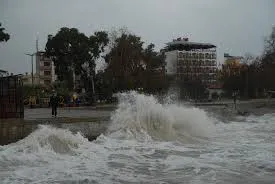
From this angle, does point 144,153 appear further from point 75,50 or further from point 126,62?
point 75,50

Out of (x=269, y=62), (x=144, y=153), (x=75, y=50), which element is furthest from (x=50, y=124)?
(x=269, y=62)

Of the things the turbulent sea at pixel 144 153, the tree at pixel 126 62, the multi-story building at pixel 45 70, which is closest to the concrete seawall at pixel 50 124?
the turbulent sea at pixel 144 153

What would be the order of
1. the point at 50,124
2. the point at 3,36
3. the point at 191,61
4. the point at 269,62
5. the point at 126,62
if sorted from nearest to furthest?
the point at 50,124, the point at 3,36, the point at 126,62, the point at 269,62, the point at 191,61

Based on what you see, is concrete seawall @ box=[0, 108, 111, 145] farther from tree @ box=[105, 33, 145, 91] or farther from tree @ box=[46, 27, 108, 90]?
tree @ box=[46, 27, 108, 90]

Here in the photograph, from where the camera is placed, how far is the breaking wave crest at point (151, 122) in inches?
890

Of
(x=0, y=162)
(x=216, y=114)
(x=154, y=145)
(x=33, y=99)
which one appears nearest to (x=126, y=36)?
(x=33, y=99)

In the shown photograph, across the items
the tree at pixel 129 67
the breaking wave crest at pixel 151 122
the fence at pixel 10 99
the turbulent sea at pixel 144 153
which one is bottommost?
the turbulent sea at pixel 144 153

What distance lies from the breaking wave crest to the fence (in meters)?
4.44

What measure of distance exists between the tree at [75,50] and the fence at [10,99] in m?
33.9

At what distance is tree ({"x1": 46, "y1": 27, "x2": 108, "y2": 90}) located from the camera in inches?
2175

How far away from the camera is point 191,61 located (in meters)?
83.8

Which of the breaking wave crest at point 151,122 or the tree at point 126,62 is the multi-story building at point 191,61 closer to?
the tree at point 126,62

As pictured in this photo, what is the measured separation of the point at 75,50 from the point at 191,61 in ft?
108

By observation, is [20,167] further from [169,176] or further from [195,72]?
[195,72]
